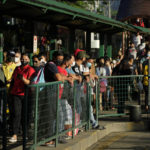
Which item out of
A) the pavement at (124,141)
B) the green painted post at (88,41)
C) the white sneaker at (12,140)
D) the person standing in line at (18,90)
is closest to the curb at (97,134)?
the pavement at (124,141)

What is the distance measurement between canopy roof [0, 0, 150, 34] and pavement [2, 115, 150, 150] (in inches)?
142

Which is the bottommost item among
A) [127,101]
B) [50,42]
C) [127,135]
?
[127,135]

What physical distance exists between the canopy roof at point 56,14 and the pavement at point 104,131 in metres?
3.62

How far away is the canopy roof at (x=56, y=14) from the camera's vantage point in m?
12.2

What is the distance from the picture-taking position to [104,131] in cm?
1005

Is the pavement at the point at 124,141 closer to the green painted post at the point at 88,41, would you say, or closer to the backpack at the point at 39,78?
the backpack at the point at 39,78

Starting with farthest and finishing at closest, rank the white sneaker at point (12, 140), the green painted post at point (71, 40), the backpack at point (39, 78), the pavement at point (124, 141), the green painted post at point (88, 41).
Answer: the green painted post at point (88, 41)
the green painted post at point (71, 40)
the pavement at point (124, 141)
the white sneaker at point (12, 140)
the backpack at point (39, 78)

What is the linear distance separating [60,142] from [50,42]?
8.76 metres

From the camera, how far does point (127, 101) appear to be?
11406 millimetres

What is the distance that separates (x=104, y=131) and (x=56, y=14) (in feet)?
17.8

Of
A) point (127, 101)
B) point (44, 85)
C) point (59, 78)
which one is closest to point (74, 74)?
point (59, 78)

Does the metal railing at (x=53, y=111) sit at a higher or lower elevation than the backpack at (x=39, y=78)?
lower

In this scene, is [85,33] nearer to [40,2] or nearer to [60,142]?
[40,2]

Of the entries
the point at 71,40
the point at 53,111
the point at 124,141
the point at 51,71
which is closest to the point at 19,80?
the point at 51,71
